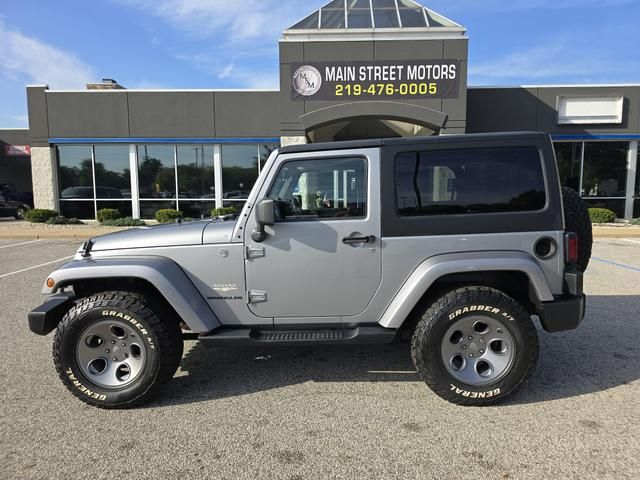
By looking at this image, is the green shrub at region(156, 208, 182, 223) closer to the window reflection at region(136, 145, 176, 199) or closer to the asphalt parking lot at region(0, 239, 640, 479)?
the window reflection at region(136, 145, 176, 199)

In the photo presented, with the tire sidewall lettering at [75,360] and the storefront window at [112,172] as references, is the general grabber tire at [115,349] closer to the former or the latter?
the tire sidewall lettering at [75,360]

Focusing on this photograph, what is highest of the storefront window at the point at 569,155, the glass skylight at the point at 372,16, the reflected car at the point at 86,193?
the glass skylight at the point at 372,16

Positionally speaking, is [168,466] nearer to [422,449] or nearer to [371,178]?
[422,449]

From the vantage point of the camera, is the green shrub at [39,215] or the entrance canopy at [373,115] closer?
the entrance canopy at [373,115]

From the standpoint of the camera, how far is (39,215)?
54.7ft

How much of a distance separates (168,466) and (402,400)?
1740 mm

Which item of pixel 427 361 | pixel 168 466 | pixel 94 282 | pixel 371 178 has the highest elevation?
pixel 371 178

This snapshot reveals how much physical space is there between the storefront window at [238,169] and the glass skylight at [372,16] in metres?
5.08

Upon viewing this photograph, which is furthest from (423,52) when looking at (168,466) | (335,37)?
(168,466)

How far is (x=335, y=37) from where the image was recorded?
15180 mm

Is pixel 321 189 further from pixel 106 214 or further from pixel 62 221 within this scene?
pixel 62 221

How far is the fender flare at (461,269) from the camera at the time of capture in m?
3.21

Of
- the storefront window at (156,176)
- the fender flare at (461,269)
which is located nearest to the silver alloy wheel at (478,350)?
the fender flare at (461,269)

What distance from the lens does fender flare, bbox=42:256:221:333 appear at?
3.23m
